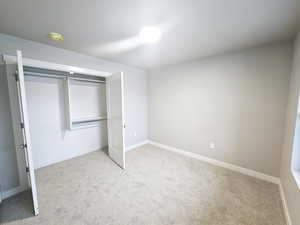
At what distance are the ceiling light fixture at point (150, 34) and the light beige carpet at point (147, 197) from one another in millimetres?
2333

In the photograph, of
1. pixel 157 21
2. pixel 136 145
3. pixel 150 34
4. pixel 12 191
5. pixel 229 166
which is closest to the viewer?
pixel 157 21

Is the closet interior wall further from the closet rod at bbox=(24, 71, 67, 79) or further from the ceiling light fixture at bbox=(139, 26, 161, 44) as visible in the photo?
the ceiling light fixture at bbox=(139, 26, 161, 44)

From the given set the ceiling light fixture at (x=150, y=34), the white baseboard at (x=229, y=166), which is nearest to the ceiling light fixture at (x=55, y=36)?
the ceiling light fixture at (x=150, y=34)

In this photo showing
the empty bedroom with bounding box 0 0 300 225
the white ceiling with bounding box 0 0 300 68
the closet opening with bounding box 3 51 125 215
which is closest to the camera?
the white ceiling with bounding box 0 0 300 68

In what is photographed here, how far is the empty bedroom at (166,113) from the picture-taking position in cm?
144

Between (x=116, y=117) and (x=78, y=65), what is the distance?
1.31m

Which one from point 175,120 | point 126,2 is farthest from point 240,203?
point 126,2

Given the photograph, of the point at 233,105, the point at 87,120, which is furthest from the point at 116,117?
the point at 233,105

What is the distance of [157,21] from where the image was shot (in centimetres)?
150

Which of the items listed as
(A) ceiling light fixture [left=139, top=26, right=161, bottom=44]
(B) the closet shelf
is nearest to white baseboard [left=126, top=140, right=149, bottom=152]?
(B) the closet shelf

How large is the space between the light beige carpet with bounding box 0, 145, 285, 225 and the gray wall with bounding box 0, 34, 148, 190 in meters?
0.67

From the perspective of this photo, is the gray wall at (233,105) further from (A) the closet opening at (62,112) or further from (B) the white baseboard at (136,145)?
(A) the closet opening at (62,112)

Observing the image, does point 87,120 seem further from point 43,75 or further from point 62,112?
point 43,75

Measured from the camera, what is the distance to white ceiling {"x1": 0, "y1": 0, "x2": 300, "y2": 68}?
124 centimetres
